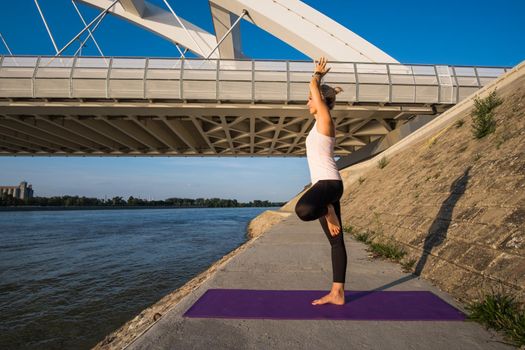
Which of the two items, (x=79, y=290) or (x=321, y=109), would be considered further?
(x=79, y=290)

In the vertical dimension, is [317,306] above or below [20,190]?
below

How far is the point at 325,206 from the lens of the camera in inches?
102

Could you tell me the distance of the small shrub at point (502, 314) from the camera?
1.96m

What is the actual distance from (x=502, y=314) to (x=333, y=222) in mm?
1386

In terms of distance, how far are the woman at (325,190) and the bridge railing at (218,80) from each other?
16515mm

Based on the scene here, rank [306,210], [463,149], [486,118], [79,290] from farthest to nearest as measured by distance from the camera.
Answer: [79,290] < [463,149] < [486,118] < [306,210]

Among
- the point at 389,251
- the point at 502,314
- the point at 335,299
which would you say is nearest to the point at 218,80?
the point at 389,251

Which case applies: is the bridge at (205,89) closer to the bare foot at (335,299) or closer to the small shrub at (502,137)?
the small shrub at (502,137)

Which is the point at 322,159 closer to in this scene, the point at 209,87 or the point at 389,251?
the point at 389,251

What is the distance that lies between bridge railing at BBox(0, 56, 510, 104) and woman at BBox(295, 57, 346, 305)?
650 inches

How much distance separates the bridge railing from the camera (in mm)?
18062

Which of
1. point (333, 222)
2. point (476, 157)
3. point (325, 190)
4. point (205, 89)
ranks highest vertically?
point (205, 89)

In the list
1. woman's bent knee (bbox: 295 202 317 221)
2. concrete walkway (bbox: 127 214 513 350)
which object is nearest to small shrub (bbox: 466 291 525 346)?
concrete walkway (bbox: 127 214 513 350)

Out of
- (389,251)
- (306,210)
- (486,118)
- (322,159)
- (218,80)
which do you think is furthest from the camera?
(218,80)
